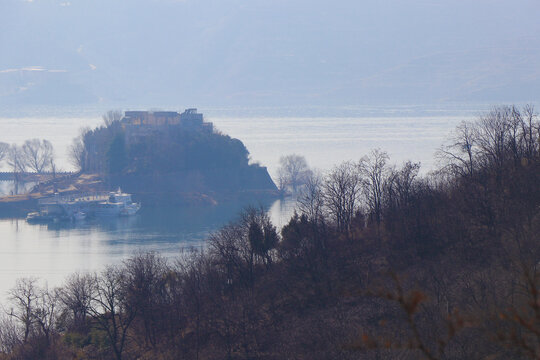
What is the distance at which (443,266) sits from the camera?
667 cm

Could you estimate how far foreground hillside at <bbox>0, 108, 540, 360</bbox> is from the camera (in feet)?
17.7

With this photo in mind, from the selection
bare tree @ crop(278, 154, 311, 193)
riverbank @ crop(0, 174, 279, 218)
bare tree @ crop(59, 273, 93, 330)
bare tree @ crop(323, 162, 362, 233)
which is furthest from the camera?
bare tree @ crop(278, 154, 311, 193)

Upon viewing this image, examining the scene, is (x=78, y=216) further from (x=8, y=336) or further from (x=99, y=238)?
(x=8, y=336)

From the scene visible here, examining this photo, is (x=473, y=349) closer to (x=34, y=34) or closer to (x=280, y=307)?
(x=280, y=307)

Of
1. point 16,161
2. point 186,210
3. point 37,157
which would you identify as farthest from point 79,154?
point 186,210

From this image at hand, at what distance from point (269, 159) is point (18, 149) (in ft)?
33.6

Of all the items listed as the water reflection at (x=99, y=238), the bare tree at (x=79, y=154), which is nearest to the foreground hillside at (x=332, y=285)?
the water reflection at (x=99, y=238)

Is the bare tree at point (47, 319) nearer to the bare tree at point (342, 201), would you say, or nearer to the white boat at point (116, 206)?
the bare tree at point (342, 201)

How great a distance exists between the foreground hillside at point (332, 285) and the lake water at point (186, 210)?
4.63 m

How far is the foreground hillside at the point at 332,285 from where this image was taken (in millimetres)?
5402

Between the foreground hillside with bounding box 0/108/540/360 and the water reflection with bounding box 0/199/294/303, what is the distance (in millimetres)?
4031

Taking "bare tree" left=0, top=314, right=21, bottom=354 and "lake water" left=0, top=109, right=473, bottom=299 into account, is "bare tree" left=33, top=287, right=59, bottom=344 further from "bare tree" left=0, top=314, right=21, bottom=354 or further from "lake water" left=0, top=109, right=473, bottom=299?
"lake water" left=0, top=109, right=473, bottom=299

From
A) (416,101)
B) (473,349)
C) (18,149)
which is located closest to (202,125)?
Result: (18,149)

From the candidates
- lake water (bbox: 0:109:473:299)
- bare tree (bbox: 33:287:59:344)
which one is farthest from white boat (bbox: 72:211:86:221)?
bare tree (bbox: 33:287:59:344)
